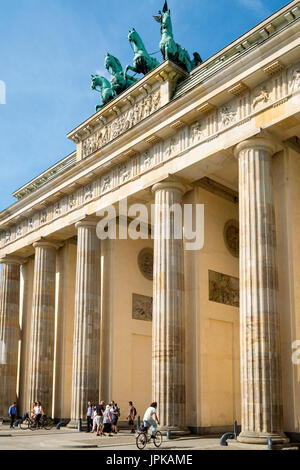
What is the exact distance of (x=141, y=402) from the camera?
2881 cm

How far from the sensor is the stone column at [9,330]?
33.3 metres

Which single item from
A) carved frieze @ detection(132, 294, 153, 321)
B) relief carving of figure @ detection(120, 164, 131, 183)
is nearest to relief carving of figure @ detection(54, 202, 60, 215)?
relief carving of figure @ detection(120, 164, 131, 183)

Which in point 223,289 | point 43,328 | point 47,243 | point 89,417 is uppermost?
point 47,243

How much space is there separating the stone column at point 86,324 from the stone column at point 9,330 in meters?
8.51

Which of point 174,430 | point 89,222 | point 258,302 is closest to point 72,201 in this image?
point 89,222

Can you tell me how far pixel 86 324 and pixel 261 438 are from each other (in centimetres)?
1179

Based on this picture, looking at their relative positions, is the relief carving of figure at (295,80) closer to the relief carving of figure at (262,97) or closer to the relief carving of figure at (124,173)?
the relief carving of figure at (262,97)

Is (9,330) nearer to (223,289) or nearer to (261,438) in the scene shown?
(223,289)

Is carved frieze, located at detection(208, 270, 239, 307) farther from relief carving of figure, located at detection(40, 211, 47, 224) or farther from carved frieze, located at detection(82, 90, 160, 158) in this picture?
relief carving of figure, located at detection(40, 211, 47, 224)

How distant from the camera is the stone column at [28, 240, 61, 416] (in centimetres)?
3022

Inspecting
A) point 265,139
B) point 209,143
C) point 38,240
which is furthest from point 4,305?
point 265,139

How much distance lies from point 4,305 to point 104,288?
30.4ft

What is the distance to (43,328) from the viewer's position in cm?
3105
